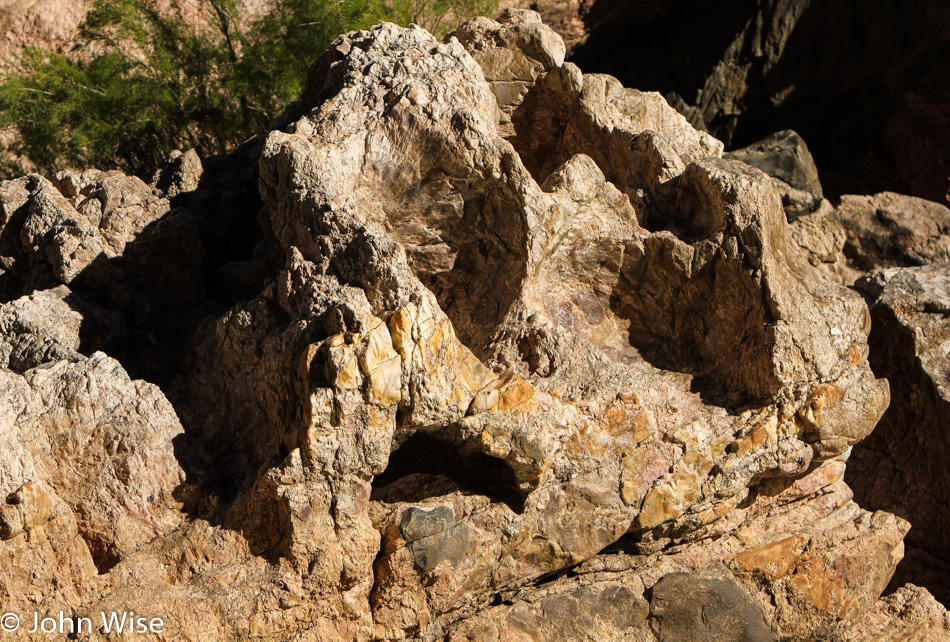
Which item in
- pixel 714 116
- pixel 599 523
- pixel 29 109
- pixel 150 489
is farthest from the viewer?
pixel 714 116

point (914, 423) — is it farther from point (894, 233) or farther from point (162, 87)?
point (162, 87)

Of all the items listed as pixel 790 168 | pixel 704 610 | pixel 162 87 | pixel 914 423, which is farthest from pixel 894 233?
pixel 162 87

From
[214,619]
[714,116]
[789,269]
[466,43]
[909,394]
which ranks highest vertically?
[714,116]

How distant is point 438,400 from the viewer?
3688mm

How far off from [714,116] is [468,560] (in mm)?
9367

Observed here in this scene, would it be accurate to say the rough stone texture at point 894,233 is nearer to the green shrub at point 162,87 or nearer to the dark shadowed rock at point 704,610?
the dark shadowed rock at point 704,610

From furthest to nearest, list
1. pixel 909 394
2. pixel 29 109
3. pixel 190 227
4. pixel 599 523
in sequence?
pixel 29 109, pixel 909 394, pixel 190 227, pixel 599 523

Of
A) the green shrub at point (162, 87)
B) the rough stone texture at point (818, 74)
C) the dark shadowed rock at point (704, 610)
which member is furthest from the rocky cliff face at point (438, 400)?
the rough stone texture at point (818, 74)

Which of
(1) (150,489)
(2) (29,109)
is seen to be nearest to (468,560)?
(1) (150,489)

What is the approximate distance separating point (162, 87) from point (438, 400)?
20.8 ft

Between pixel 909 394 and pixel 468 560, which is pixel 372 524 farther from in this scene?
pixel 909 394

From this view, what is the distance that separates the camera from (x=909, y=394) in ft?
18.4

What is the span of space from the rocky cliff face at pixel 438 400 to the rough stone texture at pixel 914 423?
709 millimetres

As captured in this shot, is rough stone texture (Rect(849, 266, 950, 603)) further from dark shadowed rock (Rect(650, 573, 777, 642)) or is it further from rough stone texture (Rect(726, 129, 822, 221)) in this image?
dark shadowed rock (Rect(650, 573, 777, 642))
